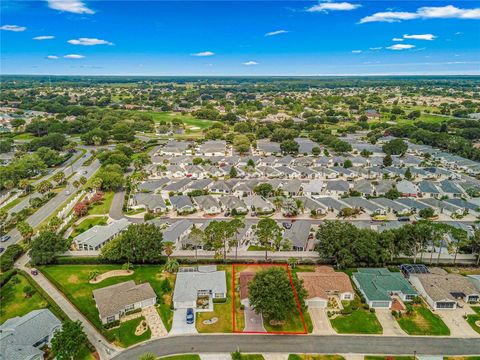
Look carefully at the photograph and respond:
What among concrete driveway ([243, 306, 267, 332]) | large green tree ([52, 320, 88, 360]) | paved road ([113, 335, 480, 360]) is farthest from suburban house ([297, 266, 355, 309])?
large green tree ([52, 320, 88, 360])

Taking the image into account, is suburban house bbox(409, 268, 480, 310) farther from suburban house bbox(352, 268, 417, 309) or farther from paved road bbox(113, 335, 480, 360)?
paved road bbox(113, 335, 480, 360)

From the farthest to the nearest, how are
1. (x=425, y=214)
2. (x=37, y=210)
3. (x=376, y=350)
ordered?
1. (x=37, y=210)
2. (x=425, y=214)
3. (x=376, y=350)

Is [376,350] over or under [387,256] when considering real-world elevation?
under

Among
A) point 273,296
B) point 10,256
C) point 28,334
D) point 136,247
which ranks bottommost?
point 28,334

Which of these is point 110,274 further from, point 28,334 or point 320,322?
point 320,322

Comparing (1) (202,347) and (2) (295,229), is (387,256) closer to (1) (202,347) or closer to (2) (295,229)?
(2) (295,229)

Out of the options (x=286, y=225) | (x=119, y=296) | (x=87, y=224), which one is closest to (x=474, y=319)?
(x=286, y=225)

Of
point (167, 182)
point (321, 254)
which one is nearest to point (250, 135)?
point (167, 182)
